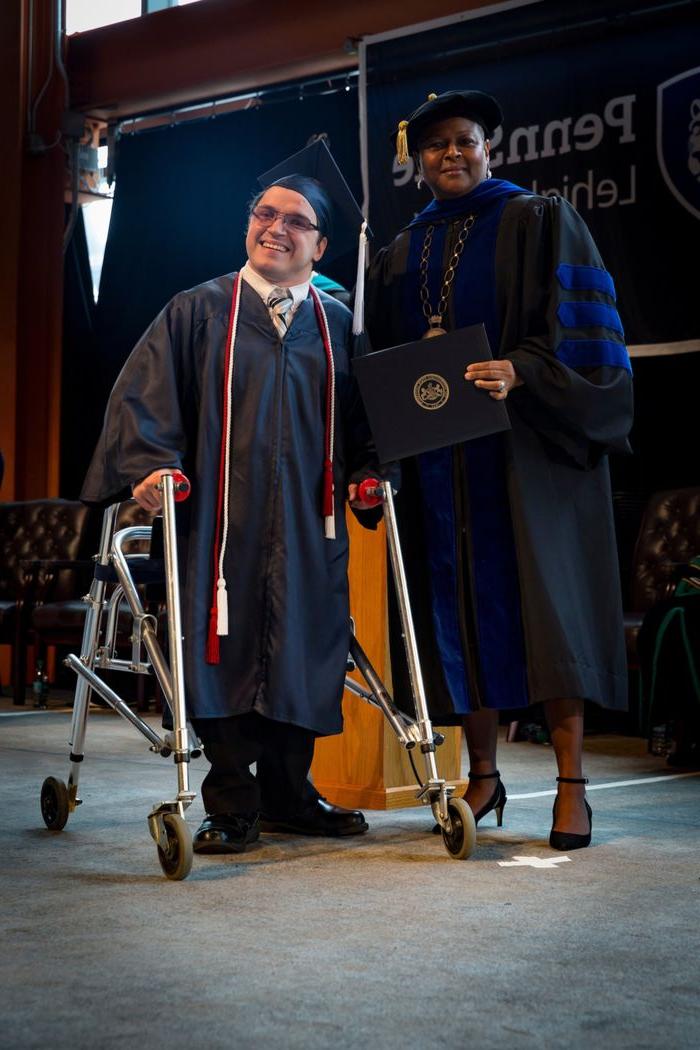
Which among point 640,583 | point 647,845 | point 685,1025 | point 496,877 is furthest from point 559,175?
point 685,1025

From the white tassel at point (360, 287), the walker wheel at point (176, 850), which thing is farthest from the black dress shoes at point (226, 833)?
the white tassel at point (360, 287)

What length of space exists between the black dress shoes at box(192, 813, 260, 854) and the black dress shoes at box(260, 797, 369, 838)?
0.58 ft

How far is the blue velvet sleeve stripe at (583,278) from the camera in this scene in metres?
3.09

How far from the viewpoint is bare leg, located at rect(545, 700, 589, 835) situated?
10.1 ft

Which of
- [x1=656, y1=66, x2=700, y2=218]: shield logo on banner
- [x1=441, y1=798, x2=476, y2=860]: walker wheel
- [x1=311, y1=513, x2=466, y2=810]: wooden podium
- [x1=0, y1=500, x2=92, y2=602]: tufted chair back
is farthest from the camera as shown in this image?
[x1=0, y1=500, x2=92, y2=602]: tufted chair back

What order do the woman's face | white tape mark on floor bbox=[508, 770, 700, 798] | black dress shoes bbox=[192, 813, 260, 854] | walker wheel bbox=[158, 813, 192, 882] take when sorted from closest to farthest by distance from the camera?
walker wheel bbox=[158, 813, 192, 882]
black dress shoes bbox=[192, 813, 260, 854]
the woman's face
white tape mark on floor bbox=[508, 770, 700, 798]

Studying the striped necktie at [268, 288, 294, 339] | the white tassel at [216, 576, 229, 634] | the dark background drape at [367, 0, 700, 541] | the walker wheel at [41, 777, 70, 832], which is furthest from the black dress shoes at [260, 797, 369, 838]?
the dark background drape at [367, 0, 700, 541]

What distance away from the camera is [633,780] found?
448cm

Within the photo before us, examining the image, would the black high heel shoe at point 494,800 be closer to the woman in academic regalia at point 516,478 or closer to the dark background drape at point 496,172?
the woman in academic regalia at point 516,478

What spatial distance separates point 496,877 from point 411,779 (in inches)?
39.3

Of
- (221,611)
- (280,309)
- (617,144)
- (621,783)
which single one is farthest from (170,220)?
(221,611)

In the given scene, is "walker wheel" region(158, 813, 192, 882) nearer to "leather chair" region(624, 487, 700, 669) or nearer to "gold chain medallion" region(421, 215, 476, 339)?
"gold chain medallion" region(421, 215, 476, 339)

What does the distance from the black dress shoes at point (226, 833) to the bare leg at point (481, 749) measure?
0.53 metres

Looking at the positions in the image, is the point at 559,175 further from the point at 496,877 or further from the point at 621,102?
the point at 496,877
